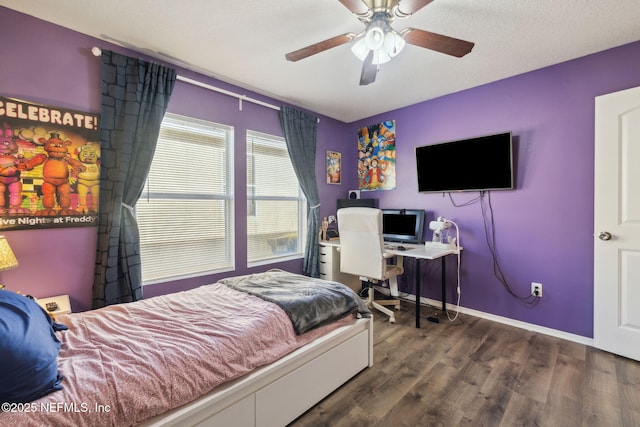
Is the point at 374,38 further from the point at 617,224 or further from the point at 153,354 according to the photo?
the point at 617,224

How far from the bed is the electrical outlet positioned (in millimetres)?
→ 1795

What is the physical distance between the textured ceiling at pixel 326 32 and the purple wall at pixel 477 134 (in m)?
0.19

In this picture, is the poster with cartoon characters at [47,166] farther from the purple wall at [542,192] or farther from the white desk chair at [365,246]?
the purple wall at [542,192]

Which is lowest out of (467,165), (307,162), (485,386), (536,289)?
(485,386)

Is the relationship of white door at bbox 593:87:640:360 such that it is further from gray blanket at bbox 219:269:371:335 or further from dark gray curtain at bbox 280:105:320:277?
dark gray curtain at bbox 280:105:320:277

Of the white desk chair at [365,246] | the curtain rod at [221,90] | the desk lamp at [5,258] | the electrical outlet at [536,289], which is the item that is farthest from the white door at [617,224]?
the desk lamp at [5,258]

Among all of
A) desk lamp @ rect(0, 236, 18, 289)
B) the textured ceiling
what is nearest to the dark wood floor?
desk lamp @ rect(0, 236, 18, 289)

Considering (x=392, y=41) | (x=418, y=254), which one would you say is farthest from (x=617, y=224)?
(x=392, y=41)

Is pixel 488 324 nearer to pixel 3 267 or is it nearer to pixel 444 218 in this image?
pixel 444 218

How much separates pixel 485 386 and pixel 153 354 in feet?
6.70

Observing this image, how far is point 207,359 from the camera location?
1250mm

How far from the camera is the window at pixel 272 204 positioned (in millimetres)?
3145

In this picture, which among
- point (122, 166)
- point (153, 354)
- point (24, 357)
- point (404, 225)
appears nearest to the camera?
point (24, 357)

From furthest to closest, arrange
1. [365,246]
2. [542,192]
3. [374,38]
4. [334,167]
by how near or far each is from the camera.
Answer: [334,167] → [365,246] → [542,192] → [374,38]
